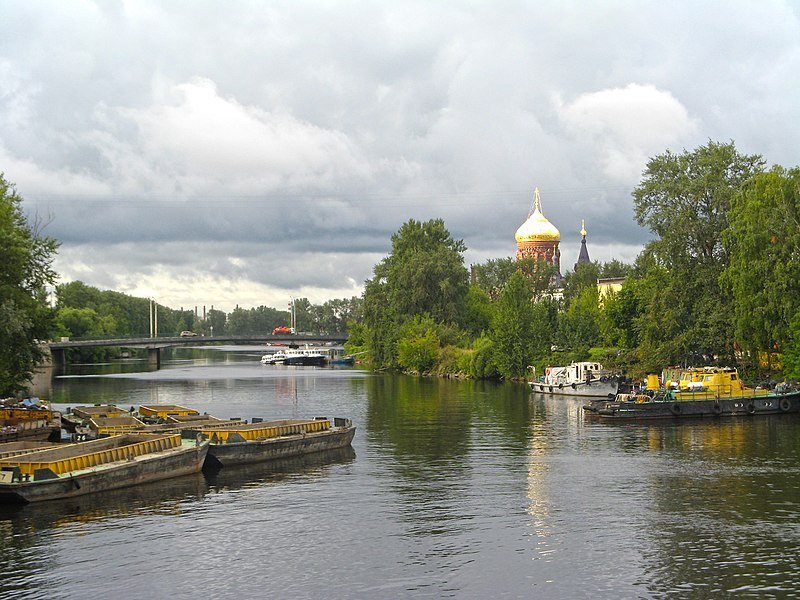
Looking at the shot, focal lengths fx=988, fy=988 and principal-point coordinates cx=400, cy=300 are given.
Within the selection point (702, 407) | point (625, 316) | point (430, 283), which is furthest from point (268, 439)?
point (430, 283)

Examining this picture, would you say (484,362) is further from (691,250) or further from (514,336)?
(691,250)

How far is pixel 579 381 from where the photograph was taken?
11075cm

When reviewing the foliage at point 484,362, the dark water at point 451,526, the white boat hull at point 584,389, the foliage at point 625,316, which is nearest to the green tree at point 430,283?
the foliage at point 484,362

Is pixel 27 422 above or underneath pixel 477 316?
underneath

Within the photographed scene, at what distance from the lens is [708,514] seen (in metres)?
43.5

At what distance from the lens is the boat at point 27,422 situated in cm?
6456

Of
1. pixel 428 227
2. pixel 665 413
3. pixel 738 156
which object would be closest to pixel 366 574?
pixel 665 413

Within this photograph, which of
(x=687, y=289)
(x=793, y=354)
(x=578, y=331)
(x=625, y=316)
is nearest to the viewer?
(x=793, y=354)

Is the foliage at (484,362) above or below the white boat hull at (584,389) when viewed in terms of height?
above

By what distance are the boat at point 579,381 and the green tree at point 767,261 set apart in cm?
1860

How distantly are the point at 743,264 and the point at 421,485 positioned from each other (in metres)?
49.4

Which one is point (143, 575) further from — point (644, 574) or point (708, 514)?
point (708, 514)

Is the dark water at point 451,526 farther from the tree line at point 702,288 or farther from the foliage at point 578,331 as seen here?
the foliage at point 578,331

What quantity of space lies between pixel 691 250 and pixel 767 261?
12.2 meters
